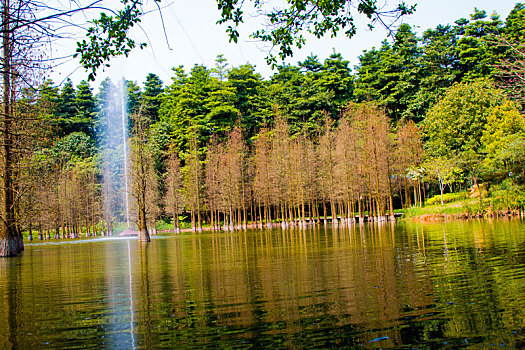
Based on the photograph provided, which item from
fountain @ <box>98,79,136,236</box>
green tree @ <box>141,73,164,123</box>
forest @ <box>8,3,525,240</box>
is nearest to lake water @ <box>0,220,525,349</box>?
forest @ <box>8,3,525,240</box>

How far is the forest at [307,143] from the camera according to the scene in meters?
36.3

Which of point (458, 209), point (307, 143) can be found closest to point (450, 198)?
point (458, 209)

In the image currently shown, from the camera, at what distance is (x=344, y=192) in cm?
4281

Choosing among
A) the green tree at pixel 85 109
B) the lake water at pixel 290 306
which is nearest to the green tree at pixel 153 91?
the green tree at pixel 85 109

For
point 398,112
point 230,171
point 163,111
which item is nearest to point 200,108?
point 163,111

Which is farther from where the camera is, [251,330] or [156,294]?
[156,294]

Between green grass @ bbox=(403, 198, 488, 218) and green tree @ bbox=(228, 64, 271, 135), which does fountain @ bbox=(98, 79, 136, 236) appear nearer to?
green tree @ bbox=(228, 64, 271, 135)

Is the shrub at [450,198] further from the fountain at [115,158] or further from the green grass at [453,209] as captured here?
the fountain at [115,158]

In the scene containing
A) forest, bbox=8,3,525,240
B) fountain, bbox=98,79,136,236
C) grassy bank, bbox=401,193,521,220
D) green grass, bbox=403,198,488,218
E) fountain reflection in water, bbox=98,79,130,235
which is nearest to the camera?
grassy bank, bbox=401,193,521,220

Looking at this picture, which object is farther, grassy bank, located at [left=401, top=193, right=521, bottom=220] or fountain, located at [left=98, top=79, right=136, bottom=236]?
fountain, located at [left=98, top=79, right=136, bottom=236]

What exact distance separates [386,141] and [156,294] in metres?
37.2

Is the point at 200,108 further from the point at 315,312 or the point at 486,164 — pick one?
the point at 315,312

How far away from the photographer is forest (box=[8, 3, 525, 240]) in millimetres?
36312

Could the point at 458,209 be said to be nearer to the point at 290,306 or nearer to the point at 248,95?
the point at 290,306
